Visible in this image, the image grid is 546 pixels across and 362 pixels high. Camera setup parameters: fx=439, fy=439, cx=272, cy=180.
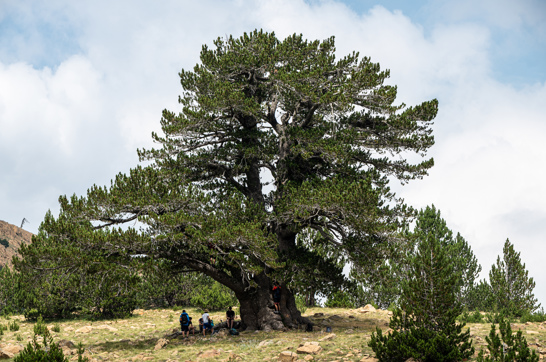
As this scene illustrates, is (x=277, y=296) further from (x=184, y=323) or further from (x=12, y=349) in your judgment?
(x=12, y=349)

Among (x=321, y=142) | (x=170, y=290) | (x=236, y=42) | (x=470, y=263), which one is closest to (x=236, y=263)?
(x=321, y=142)

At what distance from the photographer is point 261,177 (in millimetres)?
19844

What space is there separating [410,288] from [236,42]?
12.8 metres

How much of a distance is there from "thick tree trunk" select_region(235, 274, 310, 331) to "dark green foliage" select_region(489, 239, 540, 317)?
9.65 meters

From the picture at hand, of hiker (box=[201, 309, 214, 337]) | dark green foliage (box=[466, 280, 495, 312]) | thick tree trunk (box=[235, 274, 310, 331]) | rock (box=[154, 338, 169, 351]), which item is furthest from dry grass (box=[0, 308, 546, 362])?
dark green foliage (box=[466, 280, 495, 312])

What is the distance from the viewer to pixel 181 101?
19672 mm

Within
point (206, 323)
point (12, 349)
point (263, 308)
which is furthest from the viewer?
point (263, 308)

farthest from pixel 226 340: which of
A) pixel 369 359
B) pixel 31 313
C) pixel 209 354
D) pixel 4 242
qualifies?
pixel 4 242

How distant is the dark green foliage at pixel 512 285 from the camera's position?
20.6 m

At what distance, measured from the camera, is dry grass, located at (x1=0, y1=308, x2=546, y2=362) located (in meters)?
13.3

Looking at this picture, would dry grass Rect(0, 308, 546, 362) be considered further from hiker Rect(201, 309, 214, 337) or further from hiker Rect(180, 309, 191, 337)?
hiker Rect(201, 309, 214, 337)

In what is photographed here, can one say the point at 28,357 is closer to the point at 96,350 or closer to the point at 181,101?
the point at 96,350

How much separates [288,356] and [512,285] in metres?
14.0

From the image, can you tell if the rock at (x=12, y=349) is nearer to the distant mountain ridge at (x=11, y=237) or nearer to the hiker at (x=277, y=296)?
the hiker at (x=277, y=296)
